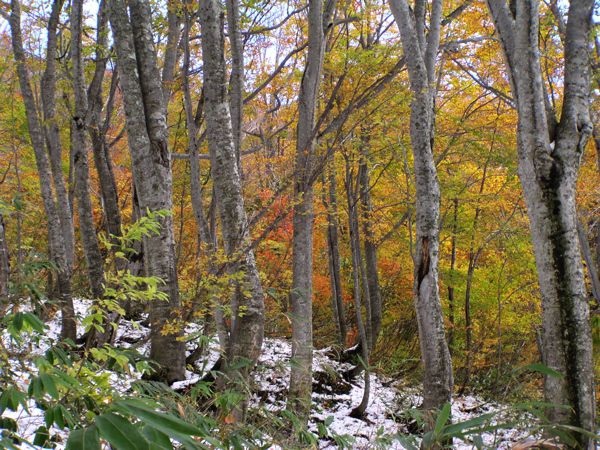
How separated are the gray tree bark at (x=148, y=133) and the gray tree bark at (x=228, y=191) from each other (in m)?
0.71

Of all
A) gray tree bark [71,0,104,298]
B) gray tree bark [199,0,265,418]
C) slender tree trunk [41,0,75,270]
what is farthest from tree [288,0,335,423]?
slender tree trunk [41,0,75,270]

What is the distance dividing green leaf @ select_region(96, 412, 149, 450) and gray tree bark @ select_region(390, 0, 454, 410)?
14.7 feet

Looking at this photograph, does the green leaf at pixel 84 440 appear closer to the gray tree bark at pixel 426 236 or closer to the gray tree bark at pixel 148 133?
the gray tree bark at pixel 148 133

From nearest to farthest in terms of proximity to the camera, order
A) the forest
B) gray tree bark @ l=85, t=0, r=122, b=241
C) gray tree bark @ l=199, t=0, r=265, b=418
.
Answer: the forest, gray tree bark @ l=199, t=0, r=265, b=418, gray tree bark @ l=85, t=0, r=122, b=241

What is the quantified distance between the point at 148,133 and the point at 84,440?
15.0ft

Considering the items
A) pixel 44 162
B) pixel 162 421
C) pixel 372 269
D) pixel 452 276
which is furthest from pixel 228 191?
pixel 452 276

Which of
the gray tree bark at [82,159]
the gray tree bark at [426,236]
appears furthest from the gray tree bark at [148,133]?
the gray tree bark at [426,236]

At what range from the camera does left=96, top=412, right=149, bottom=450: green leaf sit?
0.61 meters

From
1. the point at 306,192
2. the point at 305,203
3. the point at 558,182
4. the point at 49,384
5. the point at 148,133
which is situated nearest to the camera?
the point at 49,384

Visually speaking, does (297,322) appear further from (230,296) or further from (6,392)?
(6,392)

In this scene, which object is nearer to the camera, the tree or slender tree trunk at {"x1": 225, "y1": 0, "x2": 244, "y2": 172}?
slender tree trunk at {"x1": 225, "y1": 0, "x2": 244, "y2": 172}

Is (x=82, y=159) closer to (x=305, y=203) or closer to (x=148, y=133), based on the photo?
(x=148, y=133)

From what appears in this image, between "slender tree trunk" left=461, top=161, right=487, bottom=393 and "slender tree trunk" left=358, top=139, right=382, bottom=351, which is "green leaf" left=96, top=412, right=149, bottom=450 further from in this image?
"slender tree trunk" left=461, top=161, right=487, bottom=393

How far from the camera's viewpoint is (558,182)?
331 cm
